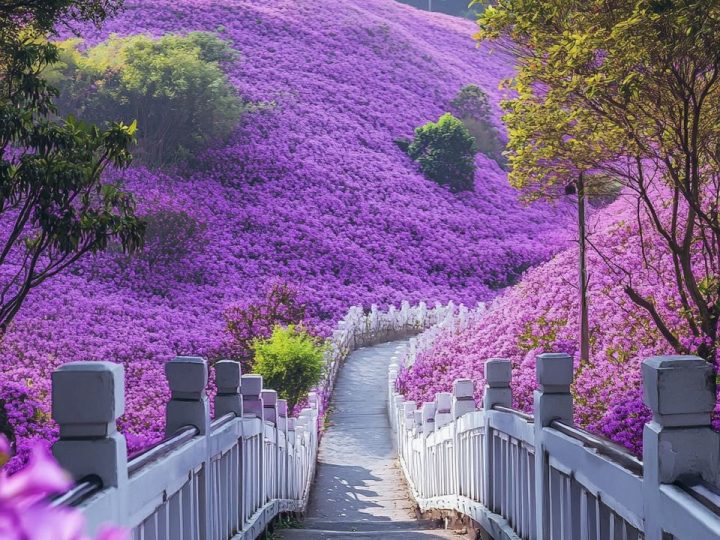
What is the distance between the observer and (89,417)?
113 inches

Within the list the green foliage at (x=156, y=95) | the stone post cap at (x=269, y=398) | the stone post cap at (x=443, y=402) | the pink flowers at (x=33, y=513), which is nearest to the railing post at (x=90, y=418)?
the pink flowers at (x=33, y=513)

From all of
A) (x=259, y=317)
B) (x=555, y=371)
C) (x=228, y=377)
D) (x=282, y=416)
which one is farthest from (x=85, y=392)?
(x=259, y=317)

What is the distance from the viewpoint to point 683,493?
2.64 m

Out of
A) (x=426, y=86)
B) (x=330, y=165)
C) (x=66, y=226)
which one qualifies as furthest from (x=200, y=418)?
(x=426, y=86)

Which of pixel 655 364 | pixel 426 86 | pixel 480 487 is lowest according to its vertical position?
pixel 480 487

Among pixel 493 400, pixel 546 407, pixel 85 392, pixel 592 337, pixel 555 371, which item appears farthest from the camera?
pixel 592 337

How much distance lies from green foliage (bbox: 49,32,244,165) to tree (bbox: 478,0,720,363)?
797 inches

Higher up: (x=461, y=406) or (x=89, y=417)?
(x=89, y=417)

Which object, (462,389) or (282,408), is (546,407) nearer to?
(462,389)

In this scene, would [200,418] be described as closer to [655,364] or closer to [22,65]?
[655,364]

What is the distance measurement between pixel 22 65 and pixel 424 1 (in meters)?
66.5

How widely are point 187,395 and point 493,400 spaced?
100 inches

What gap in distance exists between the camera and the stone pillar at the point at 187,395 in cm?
477

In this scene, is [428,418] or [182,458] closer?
[182,458]
